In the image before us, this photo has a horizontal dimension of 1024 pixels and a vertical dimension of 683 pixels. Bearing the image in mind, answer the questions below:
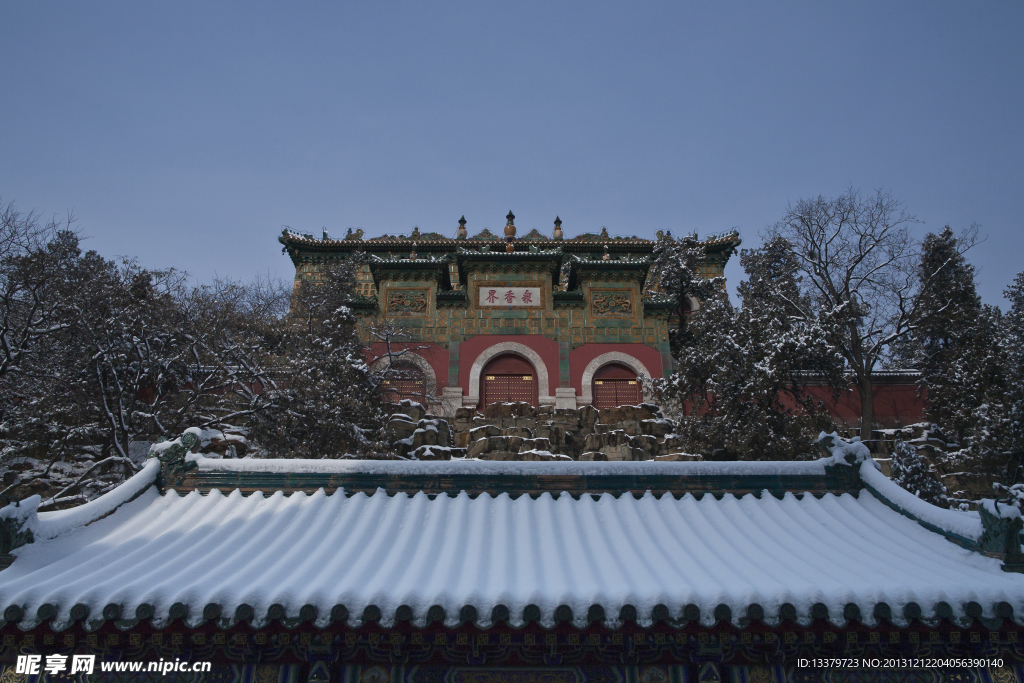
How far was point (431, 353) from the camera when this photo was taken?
21.1 metres

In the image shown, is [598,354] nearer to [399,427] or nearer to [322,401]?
[399,427]

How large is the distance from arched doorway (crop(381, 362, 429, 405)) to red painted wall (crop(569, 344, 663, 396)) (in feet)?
16.0

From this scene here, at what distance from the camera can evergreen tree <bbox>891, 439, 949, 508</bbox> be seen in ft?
39.3

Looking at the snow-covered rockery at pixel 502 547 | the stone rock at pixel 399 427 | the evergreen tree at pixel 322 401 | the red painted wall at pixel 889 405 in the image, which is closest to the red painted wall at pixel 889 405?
the red painted wall at pixel 889 405

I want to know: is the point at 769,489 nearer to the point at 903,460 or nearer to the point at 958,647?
the point at 958,647

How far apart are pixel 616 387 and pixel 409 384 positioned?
685cm

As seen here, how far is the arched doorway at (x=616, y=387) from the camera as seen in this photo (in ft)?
67.6

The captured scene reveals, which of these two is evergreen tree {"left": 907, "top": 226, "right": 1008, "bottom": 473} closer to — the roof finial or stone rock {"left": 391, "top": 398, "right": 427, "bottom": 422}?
stone rock {"left": 391, "top": 398, "right": 427, "bottom": 422}

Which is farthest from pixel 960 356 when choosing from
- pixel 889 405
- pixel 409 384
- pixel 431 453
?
pixel 409 384

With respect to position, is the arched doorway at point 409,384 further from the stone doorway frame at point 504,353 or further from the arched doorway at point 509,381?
the arched doorway at point 509,381

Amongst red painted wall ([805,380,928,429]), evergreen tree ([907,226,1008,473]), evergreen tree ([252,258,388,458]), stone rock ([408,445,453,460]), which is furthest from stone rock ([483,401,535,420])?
evergreen tree ([907,226,1008,473])

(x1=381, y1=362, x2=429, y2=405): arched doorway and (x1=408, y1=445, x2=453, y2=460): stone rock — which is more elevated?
(x1=381, y1=362, x2=429, y2=405): arched doorway

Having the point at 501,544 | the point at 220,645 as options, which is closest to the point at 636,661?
the point at 501,544

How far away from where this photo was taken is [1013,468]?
543 inches
